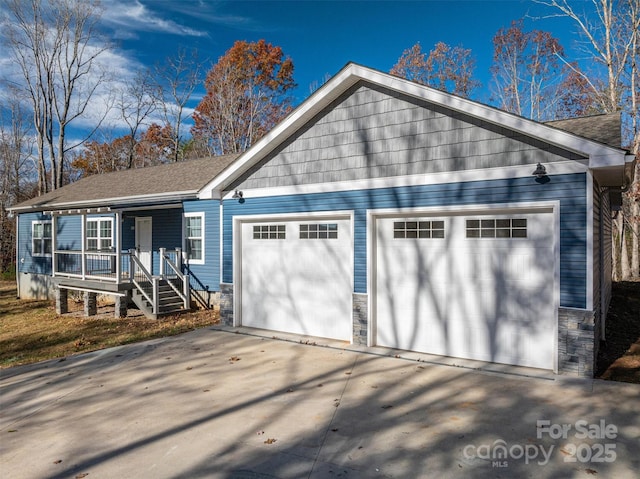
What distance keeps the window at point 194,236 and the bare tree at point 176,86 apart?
16510mm

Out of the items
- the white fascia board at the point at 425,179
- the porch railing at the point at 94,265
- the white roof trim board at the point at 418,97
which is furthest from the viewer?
the porch railing at the point at 94,265

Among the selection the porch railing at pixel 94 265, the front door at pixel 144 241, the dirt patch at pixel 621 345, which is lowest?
the dirt patch at pixel 621 345

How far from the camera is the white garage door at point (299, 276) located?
807 cm

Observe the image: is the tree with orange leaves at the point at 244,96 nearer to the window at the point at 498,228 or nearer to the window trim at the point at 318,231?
the window trim at the point at 318,231

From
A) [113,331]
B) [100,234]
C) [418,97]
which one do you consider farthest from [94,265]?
[418,97]

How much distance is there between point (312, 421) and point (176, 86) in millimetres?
28574

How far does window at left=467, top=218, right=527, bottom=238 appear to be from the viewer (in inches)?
246

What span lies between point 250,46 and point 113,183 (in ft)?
49.5

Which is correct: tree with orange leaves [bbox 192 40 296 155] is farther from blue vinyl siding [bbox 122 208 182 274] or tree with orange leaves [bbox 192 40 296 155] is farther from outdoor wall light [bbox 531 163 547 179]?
outdoor wall light [bbox 531 163 547 179]

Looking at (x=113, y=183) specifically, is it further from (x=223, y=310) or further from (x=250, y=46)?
(x=250, y=46)

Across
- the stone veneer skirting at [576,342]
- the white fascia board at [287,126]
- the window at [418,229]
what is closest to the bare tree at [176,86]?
the white fascia board at [287,126]

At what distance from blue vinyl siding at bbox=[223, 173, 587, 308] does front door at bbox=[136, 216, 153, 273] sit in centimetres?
669

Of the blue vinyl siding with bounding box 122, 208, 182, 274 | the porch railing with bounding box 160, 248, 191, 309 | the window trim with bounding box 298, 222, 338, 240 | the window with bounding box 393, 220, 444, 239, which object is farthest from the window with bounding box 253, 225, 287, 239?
the blue vinyl siding with bounding box 122, 208, 182, 274

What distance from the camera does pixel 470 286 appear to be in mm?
6633
